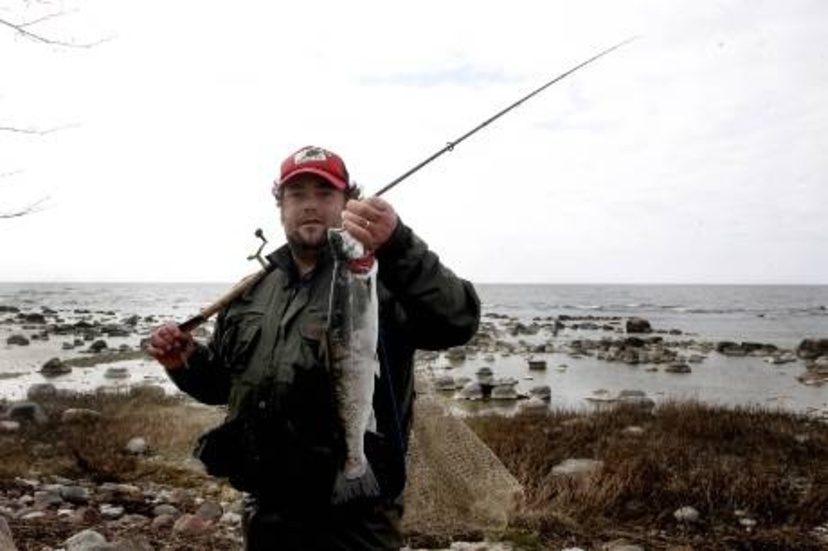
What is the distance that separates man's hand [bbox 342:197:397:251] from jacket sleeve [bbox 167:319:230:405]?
1292 millimetres

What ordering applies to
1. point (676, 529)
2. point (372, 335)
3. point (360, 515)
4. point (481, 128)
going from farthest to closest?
1. point (676, 529)
2. point (481, 128)
3. point (360, 515)
4. point (372, 335)

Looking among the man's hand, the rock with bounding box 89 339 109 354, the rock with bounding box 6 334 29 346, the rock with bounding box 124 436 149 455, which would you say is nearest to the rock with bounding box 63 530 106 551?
the man's hand

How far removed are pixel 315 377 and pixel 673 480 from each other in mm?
7335

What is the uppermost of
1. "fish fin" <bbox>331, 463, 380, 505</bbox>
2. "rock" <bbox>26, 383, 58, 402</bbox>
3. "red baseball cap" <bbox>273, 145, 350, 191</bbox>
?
"red baseball cap" <bbox>273, 145, 350, 191</bbox>

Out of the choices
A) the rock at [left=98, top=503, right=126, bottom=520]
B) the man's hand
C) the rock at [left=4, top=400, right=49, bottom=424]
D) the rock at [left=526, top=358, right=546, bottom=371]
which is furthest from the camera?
the rock at [left=526, top=358, right=546, bottom=371]

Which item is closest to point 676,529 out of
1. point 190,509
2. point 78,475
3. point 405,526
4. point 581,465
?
point 581,465

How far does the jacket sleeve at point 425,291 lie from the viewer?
10.6 ft

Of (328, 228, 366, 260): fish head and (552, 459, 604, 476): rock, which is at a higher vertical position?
(328, 228, 366, 260): fish head

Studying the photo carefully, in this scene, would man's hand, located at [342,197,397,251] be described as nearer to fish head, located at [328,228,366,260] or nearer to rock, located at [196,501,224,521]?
fish head, located at [328,228,366,260]

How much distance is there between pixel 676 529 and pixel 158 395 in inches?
555

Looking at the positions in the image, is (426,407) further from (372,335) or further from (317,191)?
(372,335)

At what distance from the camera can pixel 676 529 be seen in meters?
8.13

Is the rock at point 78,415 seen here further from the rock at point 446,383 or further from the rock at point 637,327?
the rock at point 637,327

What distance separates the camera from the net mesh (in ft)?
20.2
